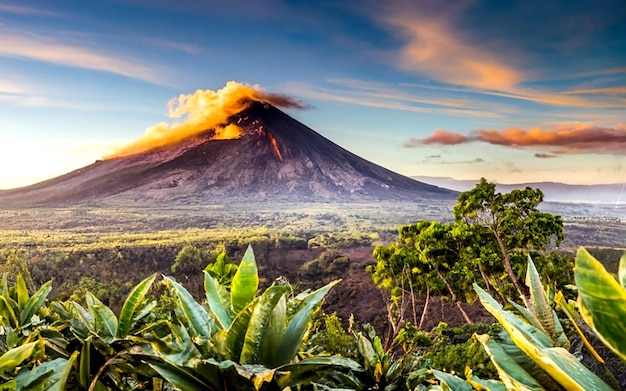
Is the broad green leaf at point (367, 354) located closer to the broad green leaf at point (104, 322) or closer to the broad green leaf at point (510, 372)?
the broad green leaf at point (104, 322)

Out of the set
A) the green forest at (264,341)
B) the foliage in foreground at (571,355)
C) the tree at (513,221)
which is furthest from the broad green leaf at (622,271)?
the tree at (513,221)

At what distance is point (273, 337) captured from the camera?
27.9 inches

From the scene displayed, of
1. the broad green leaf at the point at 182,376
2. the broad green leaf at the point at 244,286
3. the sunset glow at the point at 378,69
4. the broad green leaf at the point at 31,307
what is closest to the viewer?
the broad green leaf at the point at 182,376

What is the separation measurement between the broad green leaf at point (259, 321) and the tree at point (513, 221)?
6.39 metres

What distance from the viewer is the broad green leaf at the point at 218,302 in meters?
0.79

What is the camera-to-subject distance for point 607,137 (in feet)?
64.6

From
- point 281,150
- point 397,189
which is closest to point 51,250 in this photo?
point 281,150

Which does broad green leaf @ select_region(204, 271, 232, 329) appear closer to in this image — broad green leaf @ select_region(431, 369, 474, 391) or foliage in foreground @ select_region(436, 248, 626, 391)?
broad green leaf @ select_region(431, 369, 474, 391)

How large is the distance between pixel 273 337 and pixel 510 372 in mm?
372

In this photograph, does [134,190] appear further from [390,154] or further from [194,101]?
[390,154]

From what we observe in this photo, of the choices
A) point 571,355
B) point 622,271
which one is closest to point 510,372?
point 571,355

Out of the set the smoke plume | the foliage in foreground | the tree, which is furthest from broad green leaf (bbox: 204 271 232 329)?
the smoke plume

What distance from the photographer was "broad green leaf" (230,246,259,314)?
78 cm

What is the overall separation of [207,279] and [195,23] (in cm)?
2108
